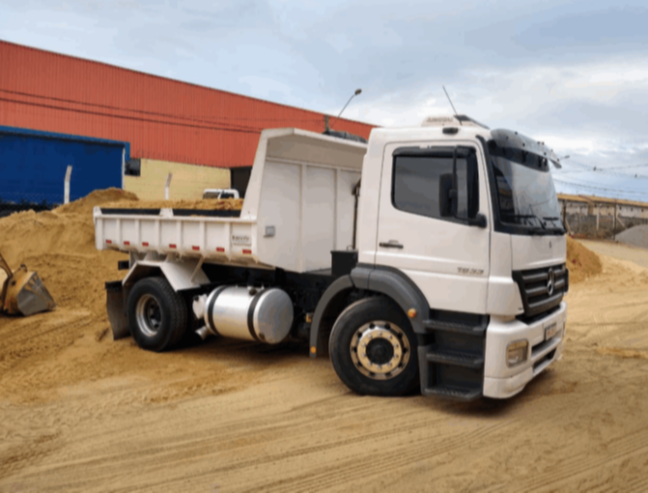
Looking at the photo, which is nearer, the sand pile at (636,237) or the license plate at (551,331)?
the license plate at (551,331)

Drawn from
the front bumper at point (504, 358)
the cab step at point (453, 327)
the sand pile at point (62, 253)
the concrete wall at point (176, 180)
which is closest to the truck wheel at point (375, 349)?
the cab step at point (453, 327)

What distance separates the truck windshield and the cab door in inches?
6.6

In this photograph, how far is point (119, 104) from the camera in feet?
85.1

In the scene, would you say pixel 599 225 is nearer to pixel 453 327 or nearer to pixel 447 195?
pixel 453 327

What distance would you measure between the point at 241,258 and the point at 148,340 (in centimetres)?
213

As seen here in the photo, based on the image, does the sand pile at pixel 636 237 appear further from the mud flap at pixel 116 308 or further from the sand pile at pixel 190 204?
the mud flap at pixel 116 308

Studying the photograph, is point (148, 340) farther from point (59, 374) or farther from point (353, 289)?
point (353, 289)

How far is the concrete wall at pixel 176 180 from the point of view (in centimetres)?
2466

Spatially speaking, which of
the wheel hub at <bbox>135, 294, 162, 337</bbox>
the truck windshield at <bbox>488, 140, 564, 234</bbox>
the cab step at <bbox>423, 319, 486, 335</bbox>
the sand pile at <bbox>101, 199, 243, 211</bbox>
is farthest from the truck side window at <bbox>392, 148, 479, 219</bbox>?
the wheel hub at <bbox>135, 294, 162, 337</bbox>

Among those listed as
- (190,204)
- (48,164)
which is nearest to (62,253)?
(190,204)

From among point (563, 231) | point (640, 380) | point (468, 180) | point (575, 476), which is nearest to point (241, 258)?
point (468, 180)

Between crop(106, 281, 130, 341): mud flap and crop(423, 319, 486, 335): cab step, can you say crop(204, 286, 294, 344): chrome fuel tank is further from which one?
crop(423, 319, 486, 335): cab step

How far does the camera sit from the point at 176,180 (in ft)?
88.7

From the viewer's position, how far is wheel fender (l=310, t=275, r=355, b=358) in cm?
601
